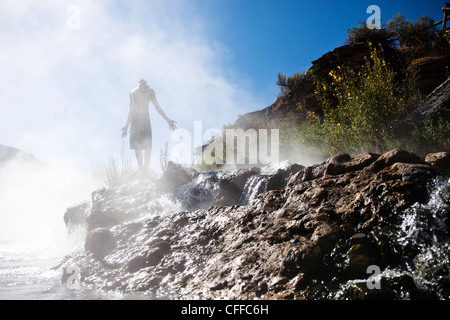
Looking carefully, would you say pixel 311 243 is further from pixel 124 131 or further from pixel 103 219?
pixel 124 131

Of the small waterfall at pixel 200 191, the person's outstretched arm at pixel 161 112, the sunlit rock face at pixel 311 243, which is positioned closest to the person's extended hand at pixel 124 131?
the person's outstretched arm at pixel 161 112

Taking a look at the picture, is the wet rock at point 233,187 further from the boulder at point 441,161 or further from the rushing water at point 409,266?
the boulder at point 441,161

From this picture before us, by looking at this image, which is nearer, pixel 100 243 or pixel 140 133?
pixel 100 243

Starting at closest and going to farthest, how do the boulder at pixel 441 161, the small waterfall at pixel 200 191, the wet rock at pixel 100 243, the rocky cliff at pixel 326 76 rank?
the boulder at pixel 441 161, the wet rock at pixel 100 243, the small waterfall at pixel 200 191, the rocky cliff at pixel 326 76

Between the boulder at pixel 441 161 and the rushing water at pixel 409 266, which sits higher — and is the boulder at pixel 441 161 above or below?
above

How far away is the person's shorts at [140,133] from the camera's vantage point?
28.6 ft

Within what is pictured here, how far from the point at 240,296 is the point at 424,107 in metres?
5.58

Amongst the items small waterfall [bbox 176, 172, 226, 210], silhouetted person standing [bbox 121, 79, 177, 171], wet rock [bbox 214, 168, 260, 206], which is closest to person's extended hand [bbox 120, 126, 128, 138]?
silhouetted person standing [bbox 121, 79, 177, 171]

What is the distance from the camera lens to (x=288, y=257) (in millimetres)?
2787

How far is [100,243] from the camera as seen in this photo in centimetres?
522

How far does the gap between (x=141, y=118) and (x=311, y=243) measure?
7.09 m

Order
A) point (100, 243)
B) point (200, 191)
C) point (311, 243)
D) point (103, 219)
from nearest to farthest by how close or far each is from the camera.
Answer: point (311, 243) < point (100, 243) < point (103, 219) < point (200, 191)

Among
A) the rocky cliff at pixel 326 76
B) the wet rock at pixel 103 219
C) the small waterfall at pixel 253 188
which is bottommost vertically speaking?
the wet rock at pixel 103 219

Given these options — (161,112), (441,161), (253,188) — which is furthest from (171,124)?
(441,161)
